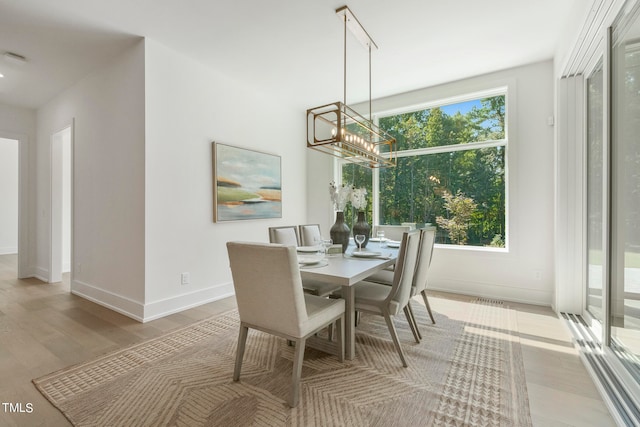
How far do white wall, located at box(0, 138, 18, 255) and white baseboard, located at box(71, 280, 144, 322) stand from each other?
525cm

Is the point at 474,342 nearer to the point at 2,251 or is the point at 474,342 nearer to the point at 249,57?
Answer: the point at 249,57

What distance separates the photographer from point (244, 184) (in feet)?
12.7

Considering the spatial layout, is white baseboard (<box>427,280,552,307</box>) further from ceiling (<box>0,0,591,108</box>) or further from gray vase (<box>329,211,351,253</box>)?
ceiling (<box>0,0,591,108</box>)

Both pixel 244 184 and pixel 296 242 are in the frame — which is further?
pixel 244 184

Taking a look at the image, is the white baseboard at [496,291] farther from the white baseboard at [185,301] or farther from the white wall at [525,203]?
the white baseboard at [185,301]

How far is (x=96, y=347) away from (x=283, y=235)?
175cm

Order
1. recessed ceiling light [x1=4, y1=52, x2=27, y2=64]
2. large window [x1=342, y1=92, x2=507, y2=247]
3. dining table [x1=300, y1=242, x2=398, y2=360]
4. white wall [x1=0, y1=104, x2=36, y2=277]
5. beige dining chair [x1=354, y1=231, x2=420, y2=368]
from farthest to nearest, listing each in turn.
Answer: white wall [x1=0, y1=104, x2=36, y2=277], large window [x1=342, y1=92, x2=507, y2=247], recessed ceiling light [x1=4, y1=52, x2=27, y2=64], beige dining chair [x1=354, y1=231, x2=420, y2=368], dining table [x1=300, y1=242, x2=398, y2=360]

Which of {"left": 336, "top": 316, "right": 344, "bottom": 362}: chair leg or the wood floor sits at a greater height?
{"left": 336, "top": 316, "right": 344, "bottom": 362}: chair leg

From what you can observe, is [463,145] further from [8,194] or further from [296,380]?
[8,194]

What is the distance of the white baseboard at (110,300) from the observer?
2.87 meters

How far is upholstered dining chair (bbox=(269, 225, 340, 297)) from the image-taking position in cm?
246

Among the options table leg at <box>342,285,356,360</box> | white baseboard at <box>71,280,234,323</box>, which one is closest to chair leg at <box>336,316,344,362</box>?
table leg at <box>342,285,356,360</box>

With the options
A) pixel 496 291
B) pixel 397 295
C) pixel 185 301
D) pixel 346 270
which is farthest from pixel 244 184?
pixel 496 291

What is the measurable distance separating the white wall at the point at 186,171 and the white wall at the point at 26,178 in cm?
341
